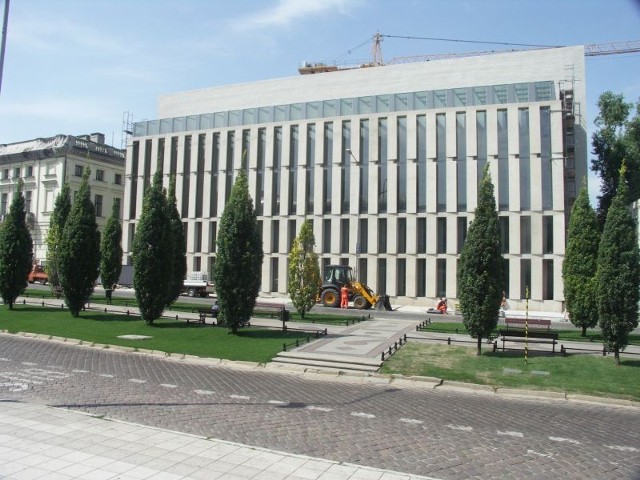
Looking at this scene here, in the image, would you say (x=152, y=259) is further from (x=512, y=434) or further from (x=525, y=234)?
(x=525, y=234)

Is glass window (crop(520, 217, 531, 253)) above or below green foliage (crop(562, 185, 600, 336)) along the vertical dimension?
above

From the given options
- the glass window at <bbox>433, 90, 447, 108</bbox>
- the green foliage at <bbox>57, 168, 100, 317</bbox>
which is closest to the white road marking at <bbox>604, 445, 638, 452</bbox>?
the green foliage at <bbox>57, 168, 100, 317</bbox>

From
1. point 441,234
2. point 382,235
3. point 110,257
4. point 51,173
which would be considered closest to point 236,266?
point 110,257

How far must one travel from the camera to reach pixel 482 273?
59.3ft

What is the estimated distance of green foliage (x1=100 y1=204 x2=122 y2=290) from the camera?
3434cm

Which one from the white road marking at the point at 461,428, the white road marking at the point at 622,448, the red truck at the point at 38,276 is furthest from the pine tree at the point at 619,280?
the red truck at the point at 38,276

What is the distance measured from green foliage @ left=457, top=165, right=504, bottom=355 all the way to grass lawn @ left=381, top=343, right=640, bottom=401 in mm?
1312

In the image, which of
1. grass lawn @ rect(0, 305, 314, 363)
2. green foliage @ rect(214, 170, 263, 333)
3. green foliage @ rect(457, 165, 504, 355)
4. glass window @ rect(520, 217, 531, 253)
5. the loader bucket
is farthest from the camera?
glass window @ rect(520, 217, 531, 253)

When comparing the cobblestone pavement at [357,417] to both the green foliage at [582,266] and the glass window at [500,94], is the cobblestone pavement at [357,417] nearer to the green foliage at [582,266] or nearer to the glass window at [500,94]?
the green foliage at [582,266]

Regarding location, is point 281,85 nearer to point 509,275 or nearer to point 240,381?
point 509,275

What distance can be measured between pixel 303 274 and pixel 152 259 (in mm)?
8462

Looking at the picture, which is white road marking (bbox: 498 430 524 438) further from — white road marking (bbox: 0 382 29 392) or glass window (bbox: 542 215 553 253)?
glass window (bbox: 542 215 553 253)

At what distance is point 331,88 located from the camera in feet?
181

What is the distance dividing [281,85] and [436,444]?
5327 cm
